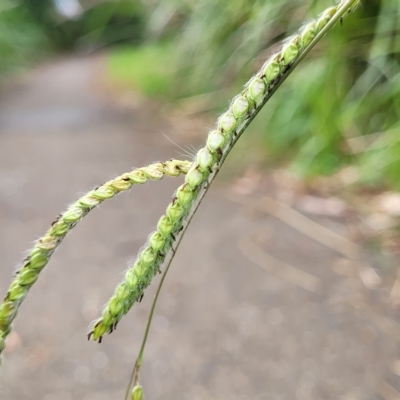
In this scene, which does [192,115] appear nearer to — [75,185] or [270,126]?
[270,126]

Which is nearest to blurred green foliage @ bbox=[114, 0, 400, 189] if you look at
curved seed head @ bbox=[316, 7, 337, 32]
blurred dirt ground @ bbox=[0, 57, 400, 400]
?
blurred dirt ground @ bbox=[0, 57, 400, 400]

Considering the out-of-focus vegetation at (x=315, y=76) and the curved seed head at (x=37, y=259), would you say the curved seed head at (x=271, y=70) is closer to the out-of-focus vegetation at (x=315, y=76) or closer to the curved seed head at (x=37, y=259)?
the curved seed head at (x=37, y=259)

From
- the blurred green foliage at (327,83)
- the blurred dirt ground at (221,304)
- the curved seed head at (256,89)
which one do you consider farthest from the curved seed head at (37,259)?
the blurred green foliage at (327,83)

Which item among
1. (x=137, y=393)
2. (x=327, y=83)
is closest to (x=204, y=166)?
(x=137, y=393)

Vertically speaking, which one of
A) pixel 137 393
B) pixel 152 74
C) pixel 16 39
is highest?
pixel 16 39

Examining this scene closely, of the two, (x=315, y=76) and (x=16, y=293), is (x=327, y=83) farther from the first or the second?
(x=16, y=293)

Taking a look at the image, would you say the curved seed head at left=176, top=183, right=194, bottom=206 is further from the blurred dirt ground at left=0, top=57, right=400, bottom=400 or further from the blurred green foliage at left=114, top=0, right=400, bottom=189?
the blurred green foliage at left=114, top=0, right=400, bottom=189
